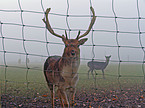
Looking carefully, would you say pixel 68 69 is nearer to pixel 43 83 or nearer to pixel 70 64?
pixel 70 64

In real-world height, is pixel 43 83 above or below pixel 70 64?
below

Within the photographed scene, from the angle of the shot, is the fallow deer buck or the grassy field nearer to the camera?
the fallow deer buck

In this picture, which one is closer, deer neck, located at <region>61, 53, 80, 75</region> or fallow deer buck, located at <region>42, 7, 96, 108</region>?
fallow deer buck, located at <region>42, 7, 96, 108</region>

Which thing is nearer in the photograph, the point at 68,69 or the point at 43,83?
the point at 43,83

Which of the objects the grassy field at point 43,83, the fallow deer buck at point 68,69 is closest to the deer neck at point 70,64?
the fallow deer buck at point 68,69

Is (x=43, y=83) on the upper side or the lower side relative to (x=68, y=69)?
lower

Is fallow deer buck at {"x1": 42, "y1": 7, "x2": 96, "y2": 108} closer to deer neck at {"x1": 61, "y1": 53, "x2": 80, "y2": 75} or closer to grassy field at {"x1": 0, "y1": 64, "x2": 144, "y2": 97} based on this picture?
deer neck at {"x1": 61, "y1": 53, "x2": 80, "y2": 75}

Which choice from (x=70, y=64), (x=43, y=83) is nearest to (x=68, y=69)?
(x=70, y=64)

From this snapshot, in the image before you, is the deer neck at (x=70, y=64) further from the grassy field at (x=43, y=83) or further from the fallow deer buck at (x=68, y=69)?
the grassy field at (x=43, y=83)

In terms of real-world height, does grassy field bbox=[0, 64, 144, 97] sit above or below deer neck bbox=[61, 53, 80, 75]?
below

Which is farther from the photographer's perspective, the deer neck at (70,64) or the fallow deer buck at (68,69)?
the deer neck at (70,64)

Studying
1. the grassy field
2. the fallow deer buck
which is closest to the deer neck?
the fallow deer buck

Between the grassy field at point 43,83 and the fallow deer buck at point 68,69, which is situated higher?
the fallow deer buck at point 68,69

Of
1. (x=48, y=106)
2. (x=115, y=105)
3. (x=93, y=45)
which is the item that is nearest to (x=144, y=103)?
(x=115, y=105)
